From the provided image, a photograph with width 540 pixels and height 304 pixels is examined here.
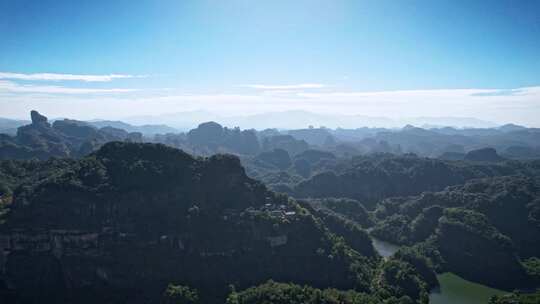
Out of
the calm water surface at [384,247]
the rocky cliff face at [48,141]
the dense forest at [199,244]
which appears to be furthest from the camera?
the rocky cliff face at [48,141]

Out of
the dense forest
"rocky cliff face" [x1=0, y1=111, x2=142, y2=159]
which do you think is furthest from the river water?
"rocky cliff face" [x1=0, y1=111, x2=142, y2=159]

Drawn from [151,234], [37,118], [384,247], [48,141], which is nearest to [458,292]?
[384,247]

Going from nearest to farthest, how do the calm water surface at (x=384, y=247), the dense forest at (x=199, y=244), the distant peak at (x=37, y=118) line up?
the dense forest at (x=199, y=244) < the calm water surface at (x=384, y=247) < the distant peak at (x=37, y=118)

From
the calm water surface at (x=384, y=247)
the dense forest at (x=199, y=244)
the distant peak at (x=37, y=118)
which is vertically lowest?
the calm water surface at (x=384, y=247)

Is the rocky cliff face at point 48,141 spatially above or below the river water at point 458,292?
above

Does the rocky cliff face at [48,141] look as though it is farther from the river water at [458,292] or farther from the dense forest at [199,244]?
the river water at [458,292]

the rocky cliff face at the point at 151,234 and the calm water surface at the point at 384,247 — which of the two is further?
the calm water surface at the point at 384,247

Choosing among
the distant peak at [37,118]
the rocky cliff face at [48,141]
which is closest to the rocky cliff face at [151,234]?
the rocky cliff face at [48,141]

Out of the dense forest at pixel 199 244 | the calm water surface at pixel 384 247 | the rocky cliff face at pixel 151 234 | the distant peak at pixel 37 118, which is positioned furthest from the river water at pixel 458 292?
the distant peak at pixel 37 118
